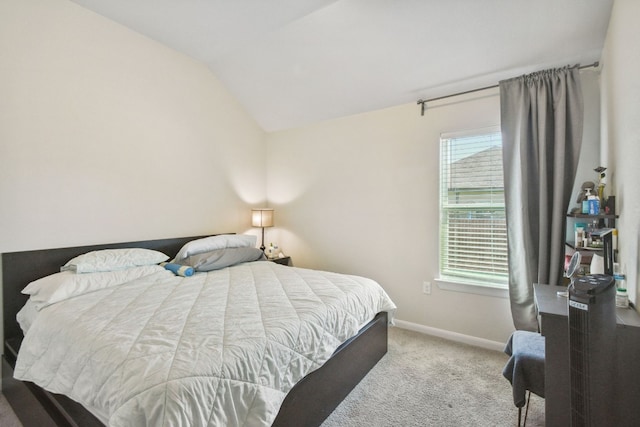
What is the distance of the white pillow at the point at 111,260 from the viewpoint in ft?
6.75

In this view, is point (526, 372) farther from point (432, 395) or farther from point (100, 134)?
point (100, 134)

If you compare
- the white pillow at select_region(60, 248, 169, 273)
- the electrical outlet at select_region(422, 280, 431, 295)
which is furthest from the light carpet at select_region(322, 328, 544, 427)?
the white pillow at select_region(60, 248, 169, 273)

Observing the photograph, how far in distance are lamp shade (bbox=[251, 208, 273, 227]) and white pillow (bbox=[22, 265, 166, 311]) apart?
5.55 feet

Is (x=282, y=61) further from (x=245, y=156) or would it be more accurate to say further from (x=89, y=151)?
(x=89, y=151)

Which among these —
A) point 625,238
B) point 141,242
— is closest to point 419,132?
point 625,238

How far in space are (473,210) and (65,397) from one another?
308cm

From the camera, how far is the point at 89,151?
7.86 feet

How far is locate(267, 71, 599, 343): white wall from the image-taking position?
8.66 ft

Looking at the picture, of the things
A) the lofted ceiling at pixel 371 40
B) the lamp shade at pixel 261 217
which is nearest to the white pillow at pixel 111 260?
the lamp shade at pixel 261 217

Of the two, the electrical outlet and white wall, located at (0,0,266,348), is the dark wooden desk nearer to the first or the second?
the electrical outlet

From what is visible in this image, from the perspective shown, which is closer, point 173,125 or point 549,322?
point 549,322

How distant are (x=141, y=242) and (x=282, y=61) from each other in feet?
7.18

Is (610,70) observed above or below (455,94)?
below

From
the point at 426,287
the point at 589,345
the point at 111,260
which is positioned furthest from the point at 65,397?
the point at 426,287
